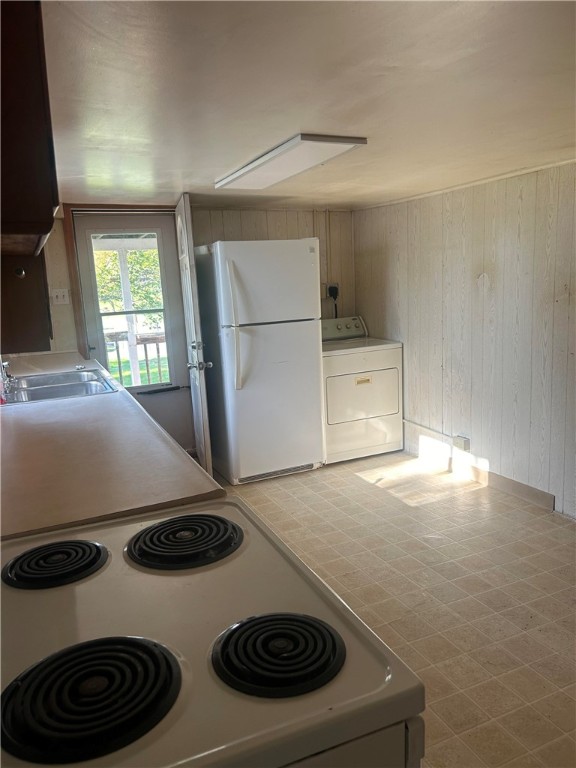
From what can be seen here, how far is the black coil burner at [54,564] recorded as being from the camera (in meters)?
1.09

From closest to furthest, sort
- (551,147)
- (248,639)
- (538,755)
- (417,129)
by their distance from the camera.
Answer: (248,639), (538,755), (417,129), (551,147)

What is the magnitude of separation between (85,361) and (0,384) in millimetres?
1070

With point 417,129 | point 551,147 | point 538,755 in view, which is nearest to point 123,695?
point 538,755

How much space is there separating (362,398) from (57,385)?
7.61ft

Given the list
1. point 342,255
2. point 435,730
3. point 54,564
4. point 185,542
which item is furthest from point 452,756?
point 342,255

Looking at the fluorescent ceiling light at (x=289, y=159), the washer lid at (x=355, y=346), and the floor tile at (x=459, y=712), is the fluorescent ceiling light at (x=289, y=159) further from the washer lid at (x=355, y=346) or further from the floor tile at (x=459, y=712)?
the floor tile at (x=459, y=712)

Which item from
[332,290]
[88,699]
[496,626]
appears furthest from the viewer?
[332,290]

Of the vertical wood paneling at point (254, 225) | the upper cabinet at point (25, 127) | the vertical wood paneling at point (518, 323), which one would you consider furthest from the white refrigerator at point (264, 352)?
the upper cabinet at point (25, 127)

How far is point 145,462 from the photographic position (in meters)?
1.71

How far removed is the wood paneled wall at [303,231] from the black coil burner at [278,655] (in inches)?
156

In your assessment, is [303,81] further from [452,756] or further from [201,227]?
[201,227]

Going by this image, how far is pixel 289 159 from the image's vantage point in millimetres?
2539

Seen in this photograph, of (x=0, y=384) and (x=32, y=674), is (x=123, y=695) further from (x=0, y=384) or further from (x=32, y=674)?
(x=0, y=384)

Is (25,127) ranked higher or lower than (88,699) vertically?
higher
